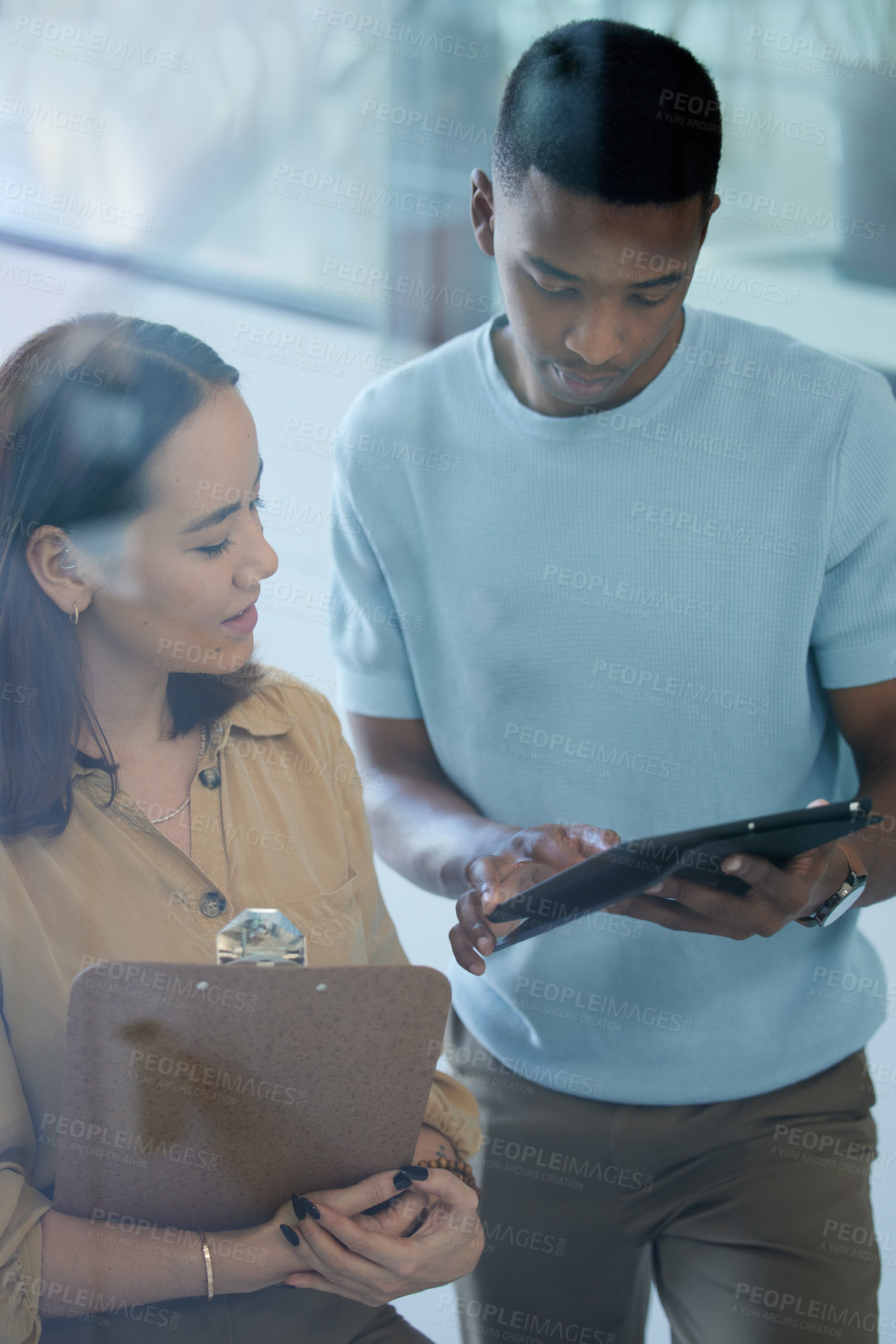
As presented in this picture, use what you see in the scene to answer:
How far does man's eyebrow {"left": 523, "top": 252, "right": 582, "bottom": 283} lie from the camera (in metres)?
0.85

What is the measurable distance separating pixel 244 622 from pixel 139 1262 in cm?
45

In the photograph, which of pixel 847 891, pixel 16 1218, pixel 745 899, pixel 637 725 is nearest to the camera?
pixel 16 1218

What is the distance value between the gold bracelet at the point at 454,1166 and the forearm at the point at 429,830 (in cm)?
22

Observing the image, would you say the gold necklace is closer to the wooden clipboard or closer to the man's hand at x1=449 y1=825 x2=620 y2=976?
the wooden clipboard

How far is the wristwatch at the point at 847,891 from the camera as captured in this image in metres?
0.89

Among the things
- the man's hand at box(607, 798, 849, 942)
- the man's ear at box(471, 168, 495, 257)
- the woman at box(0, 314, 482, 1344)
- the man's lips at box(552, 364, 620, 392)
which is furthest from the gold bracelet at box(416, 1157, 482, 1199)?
the man's ear at box(471, 168, 495, 257)

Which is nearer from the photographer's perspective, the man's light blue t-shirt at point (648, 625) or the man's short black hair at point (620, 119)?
the man's short black hair at point (620, 119)

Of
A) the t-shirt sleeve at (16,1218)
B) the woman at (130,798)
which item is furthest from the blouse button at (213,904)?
the t-shirt sleeve at (16,1218)

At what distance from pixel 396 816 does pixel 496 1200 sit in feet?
1.24

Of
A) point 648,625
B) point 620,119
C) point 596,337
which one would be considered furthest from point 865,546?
point 620,119

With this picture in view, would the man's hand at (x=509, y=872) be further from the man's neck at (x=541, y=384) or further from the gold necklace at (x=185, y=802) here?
the man's neck at (x=541, y=384)

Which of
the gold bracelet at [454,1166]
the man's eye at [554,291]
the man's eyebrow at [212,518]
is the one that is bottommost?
the gold bracelet at [454,1166]

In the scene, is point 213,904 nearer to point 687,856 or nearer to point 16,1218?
point 16,1218

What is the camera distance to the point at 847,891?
2.92ft
